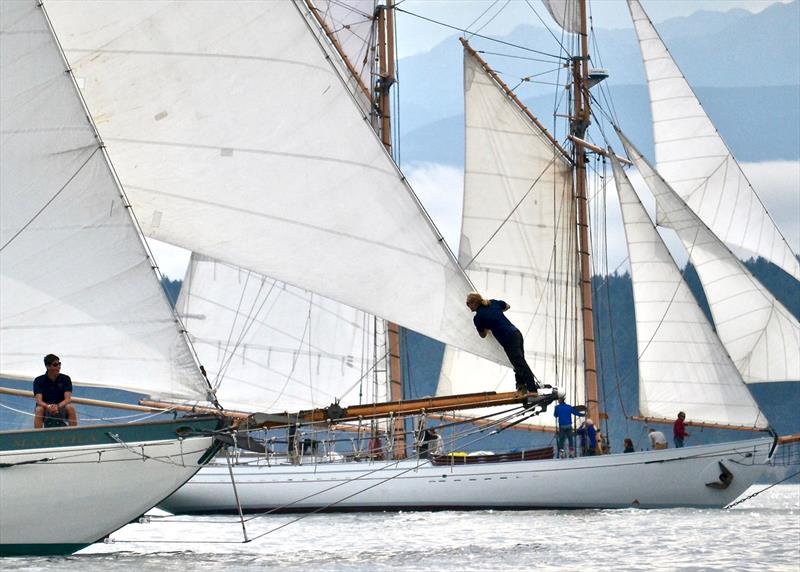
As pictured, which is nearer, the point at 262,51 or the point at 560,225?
the point at 262,51

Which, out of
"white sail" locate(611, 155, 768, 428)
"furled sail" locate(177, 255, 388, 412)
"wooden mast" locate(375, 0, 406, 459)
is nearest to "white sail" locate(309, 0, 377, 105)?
"wooden mast" locate(375, 0, 406, 459)

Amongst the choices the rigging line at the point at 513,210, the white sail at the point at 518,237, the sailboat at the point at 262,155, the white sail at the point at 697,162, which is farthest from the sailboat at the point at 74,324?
the white sail at the point at 697,162

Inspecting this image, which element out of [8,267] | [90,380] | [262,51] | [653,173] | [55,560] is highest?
[653,173]

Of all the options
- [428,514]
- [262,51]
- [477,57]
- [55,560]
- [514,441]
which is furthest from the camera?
[514,441]

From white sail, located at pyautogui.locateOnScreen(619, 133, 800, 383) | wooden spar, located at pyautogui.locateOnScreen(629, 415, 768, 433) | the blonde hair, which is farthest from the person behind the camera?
white sail, located at pyautogui.locateOnScreen(619, 133, 800, 383)

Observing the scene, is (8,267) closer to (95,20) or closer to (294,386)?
(95,20)

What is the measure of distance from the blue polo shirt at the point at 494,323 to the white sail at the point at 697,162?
2580 centimetres

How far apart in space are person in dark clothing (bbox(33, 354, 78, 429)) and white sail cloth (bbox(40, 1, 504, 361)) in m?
2.76

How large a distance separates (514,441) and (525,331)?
10860 cm

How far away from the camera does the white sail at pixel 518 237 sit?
4597 cm

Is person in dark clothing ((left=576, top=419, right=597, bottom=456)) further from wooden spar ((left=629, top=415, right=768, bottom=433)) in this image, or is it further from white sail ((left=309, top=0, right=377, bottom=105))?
white sail ((left=309, top=0, right=377, bottom=105))

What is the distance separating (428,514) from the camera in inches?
1544

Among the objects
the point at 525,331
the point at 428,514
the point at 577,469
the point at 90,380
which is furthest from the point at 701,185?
the point at 90,380

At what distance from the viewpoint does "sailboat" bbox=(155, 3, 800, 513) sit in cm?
3978
